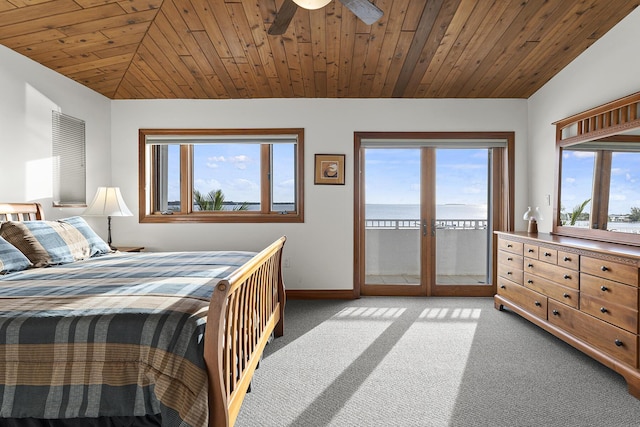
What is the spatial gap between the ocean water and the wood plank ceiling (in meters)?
1.31

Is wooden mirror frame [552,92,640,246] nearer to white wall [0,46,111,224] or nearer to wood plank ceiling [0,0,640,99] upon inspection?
A: wood plank ceiling [0,0,640,99]

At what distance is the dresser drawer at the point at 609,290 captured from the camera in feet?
7.54

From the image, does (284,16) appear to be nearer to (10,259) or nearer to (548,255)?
(10,259)

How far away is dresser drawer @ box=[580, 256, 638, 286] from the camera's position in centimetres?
230

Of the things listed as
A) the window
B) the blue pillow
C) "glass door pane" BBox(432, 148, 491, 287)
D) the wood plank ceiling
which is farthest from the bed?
"glass door pane" BBox(432, 148, 491, 287)

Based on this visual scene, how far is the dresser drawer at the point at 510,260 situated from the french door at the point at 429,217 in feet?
2.23

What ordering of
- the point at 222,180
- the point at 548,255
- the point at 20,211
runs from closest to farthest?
1. the point at 20,211
2. the point at 548,255
3. the point at 222,180

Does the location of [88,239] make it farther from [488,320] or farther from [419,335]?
[488,320]

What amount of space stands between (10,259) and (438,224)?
13.3ft

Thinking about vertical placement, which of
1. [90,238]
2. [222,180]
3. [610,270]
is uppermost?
[222,180]

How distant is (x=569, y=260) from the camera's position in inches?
115

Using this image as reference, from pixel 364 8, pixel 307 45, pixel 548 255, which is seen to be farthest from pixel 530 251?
pixel 307 45

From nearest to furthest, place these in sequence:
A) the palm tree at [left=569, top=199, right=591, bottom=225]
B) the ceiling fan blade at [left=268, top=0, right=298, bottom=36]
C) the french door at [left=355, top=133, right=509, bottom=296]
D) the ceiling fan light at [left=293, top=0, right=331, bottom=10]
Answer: the ceiling fan light at [left=293, top=0, right=331, bottom=10], the ceiling fan blade at [left=268, top=0, right=298, bottom=36], the palm tree at [left=569, top=199, right=591, bottom=225], the french door at [left=355, top=133, right=509, bottom=296]

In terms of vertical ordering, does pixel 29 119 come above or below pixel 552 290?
above
